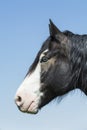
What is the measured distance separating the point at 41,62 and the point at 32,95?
794mm

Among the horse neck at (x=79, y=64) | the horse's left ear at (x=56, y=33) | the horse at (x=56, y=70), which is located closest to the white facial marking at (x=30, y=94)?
the horse at (x=56, y=70)

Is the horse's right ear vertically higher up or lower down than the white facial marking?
higher up

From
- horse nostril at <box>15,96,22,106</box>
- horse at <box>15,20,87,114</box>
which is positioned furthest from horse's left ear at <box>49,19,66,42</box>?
horse nostril at <box>15,96,22,106</box>

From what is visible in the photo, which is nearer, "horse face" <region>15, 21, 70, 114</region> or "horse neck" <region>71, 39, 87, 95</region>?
"horse face" <region>15, 21, 70, 114</region>

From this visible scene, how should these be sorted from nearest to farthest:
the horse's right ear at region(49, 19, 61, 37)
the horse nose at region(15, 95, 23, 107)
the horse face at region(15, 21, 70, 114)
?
the horse nose at region(15, 95, 23, 107) < the horse face at region(15, 21, 70, 114) < the horse's right ear at region(49, 19, 61, 37)

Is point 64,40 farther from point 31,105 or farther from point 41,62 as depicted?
point 31,105

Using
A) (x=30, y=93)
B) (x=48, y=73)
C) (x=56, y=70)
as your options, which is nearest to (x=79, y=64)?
(x=56, y=70)

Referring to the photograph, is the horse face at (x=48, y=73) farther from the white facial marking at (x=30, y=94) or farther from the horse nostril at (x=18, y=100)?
the horse nostril at (x=18, y=100)

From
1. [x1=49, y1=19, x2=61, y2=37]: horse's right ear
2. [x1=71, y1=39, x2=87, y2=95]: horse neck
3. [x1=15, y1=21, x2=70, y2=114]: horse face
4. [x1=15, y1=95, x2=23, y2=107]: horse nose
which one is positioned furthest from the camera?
[x1=49, y1=19, x2=61, y2=37]: horse's right ear

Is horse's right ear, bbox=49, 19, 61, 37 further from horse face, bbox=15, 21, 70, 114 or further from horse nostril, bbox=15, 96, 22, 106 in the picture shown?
horse nostril, bbox=15, 96, 22, 106

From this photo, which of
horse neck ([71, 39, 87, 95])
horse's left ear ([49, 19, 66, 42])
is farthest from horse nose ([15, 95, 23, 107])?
horse's left ear ([49, 19, 66, 42])

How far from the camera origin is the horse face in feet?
39.2

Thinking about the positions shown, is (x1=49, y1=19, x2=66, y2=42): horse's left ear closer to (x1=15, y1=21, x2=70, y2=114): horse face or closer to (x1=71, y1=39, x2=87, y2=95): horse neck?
(x1=15, y1=21, x2=70, y2=114): horse face

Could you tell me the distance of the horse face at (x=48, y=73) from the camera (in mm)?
11961
